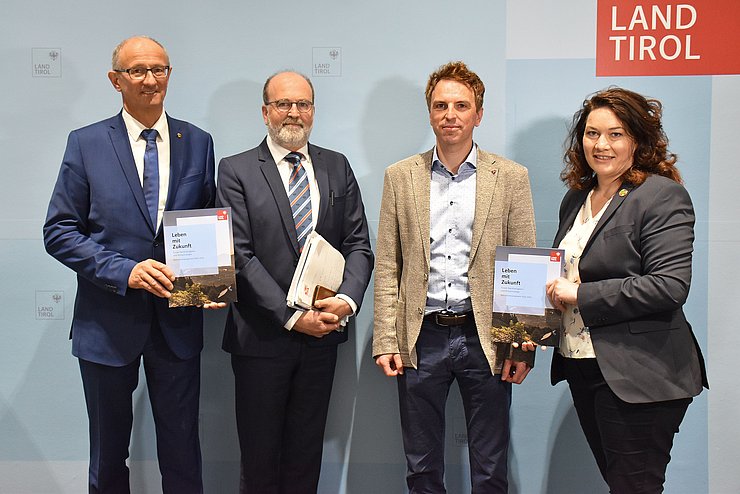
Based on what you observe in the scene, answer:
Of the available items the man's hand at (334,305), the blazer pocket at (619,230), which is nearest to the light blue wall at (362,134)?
the man's hand at (334,305)

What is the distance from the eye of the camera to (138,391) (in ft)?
10.4

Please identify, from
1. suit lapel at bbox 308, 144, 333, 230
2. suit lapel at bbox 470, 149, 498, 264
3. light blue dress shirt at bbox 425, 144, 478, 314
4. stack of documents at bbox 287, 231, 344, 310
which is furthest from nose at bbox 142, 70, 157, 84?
suit lapel at bbox 470, 149, 498, 264

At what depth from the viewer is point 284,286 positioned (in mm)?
2623

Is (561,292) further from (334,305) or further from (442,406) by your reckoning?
(334,305)

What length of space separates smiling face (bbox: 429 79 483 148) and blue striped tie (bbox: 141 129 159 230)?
3.44 ft

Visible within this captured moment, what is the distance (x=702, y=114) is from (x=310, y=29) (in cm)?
177

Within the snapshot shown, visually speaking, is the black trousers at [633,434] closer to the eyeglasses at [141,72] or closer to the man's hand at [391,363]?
the man's hand at [391,363]

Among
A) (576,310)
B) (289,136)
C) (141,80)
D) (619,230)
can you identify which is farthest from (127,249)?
(619,230)

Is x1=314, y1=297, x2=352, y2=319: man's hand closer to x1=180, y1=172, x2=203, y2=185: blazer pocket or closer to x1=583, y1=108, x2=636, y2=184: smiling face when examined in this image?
x1=180, y1=172, x2=203, y2=185: blazer pocket

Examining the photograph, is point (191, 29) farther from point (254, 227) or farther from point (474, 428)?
point (474, 428)

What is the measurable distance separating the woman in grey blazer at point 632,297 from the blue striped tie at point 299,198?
3.09 ft

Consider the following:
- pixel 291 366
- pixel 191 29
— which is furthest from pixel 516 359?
pixel 191 29

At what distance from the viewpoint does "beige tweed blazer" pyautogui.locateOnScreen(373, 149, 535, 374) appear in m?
2.52

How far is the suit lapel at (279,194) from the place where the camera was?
103 inches
